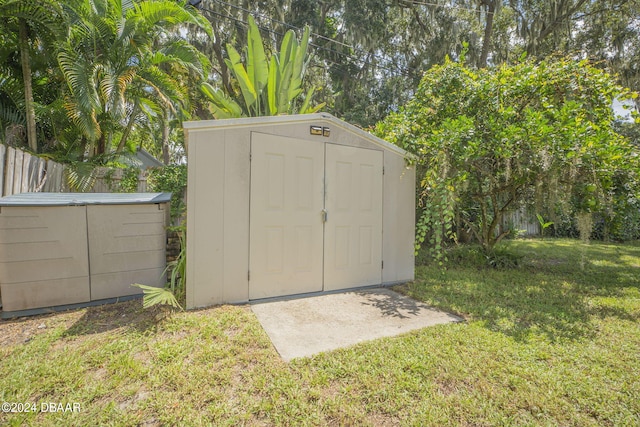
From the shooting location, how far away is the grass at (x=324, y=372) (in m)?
1.75

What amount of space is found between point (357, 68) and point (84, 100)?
399 inches

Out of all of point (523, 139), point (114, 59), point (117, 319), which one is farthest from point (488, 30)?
point (117, 319)

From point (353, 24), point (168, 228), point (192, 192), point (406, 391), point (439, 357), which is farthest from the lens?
point (353, 24)

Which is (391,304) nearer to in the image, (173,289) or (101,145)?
(173,289)

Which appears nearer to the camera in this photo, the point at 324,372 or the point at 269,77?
the point at 324,372

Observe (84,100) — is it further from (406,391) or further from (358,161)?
(406,391)

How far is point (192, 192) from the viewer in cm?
323

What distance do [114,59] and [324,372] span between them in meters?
8.03

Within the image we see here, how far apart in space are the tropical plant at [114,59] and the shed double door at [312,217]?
4853 millimetres

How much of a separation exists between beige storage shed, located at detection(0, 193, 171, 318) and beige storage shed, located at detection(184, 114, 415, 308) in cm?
89

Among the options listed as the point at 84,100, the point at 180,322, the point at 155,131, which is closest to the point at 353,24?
the point at 155,131

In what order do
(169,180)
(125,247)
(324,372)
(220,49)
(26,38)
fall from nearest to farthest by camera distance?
(324,372) → (125,247) → (26,38) → (169,180) → (220,49)

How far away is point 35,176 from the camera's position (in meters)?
4.69

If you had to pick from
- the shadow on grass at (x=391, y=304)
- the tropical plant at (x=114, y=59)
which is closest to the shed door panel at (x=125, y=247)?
the shadow on grass at (x=391, y=304)
